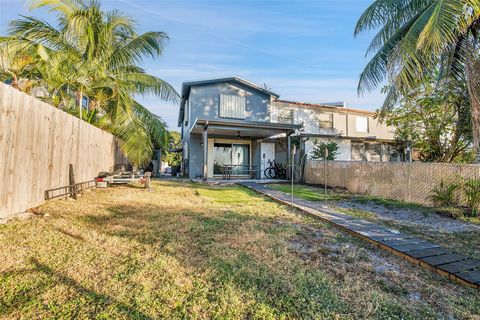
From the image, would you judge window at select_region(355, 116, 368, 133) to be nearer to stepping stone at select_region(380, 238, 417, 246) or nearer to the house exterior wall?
the house exterior wall

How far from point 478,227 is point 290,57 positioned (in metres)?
14.5

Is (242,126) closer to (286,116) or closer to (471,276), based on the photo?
(286,116)

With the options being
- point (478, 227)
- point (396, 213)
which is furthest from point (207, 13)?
point (478, 227)

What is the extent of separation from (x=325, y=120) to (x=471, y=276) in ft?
57.6

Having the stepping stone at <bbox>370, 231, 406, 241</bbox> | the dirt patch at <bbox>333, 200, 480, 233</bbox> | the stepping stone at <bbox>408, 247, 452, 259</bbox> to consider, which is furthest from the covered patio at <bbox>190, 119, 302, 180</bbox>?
the stepping stone at <bbox>408, 247, 452, 259</bbox>

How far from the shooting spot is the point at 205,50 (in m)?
15.1

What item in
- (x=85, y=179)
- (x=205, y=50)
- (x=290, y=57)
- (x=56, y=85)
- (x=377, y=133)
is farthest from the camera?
(x=377, y=133)

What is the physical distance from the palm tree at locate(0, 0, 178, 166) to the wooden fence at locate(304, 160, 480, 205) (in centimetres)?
829

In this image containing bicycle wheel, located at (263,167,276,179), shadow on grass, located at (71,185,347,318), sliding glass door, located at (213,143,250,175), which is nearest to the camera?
shadow on grass, located at (71,185,347,318)

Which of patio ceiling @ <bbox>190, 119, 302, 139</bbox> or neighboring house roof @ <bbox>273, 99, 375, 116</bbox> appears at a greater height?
neighboring house roof @ <bbox>273, 99, 375, 116</bbox>

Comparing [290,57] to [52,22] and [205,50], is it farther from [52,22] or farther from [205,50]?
[52,22]

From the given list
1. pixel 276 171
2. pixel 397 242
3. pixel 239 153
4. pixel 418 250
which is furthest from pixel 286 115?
pixel 418 250

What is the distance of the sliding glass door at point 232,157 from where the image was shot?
15.7 metres

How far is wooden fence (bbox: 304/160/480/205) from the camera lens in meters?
6.67
